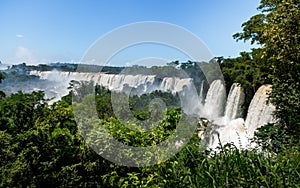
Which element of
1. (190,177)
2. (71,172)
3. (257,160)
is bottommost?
(71,172)

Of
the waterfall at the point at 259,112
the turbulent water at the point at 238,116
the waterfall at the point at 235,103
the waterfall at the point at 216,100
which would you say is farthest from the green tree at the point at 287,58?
the waterfall at the point at 216,100

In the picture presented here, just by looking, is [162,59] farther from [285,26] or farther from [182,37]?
[285,26]

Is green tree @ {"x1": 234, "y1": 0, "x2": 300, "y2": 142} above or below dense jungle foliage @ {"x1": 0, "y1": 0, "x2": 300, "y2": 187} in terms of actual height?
above

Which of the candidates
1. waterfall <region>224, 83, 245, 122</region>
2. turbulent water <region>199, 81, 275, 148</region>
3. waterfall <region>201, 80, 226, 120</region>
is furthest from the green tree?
waterfall <region>201, 80, 226, 120</region>

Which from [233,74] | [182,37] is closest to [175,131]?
[182,37]

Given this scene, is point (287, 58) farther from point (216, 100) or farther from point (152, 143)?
point (216, 100)

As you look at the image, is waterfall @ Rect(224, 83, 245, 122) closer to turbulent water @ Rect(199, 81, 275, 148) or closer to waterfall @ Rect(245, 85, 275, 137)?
turbulent water @ Rect(199, 81, 275, 148)
